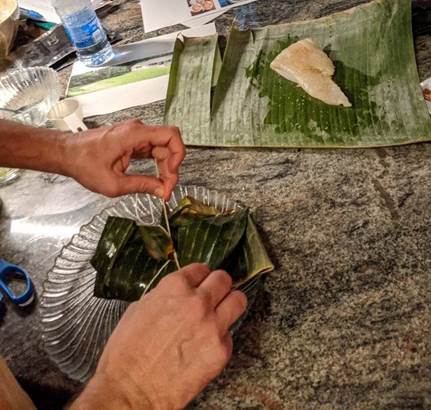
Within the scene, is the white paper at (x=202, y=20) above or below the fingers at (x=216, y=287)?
below

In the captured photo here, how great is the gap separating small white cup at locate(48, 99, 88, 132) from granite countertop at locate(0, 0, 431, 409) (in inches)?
7.9

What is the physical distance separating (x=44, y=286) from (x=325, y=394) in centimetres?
57

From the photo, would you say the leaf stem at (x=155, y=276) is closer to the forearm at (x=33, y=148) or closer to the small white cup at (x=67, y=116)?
the forearm at (x=33, y=148)

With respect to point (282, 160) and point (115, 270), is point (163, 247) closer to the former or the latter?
point (115, 270)

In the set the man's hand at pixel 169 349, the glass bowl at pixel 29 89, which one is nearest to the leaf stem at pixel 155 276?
the man's hand at pixel 169 349

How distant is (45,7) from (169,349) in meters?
1.86

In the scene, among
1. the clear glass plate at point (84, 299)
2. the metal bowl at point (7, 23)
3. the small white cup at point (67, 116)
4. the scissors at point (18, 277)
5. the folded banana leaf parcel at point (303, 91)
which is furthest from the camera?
the metal bowl at point (7, 23)

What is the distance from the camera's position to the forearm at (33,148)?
94cm

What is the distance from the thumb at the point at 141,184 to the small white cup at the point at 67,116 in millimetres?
499

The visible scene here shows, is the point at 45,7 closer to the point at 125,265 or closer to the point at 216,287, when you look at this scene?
the point at 125,265

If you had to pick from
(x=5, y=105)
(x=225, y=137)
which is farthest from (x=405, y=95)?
(x=5, y=105)

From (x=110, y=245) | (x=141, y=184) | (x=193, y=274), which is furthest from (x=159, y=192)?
(x=193, y=274)

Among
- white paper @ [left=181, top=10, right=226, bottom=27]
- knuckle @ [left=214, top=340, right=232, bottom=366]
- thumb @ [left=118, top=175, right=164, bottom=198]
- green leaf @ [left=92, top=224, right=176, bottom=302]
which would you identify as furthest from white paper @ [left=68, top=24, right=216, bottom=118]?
knuckle @ [left=214, top=340, right=232, bottom=366]

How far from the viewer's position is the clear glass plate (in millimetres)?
780
